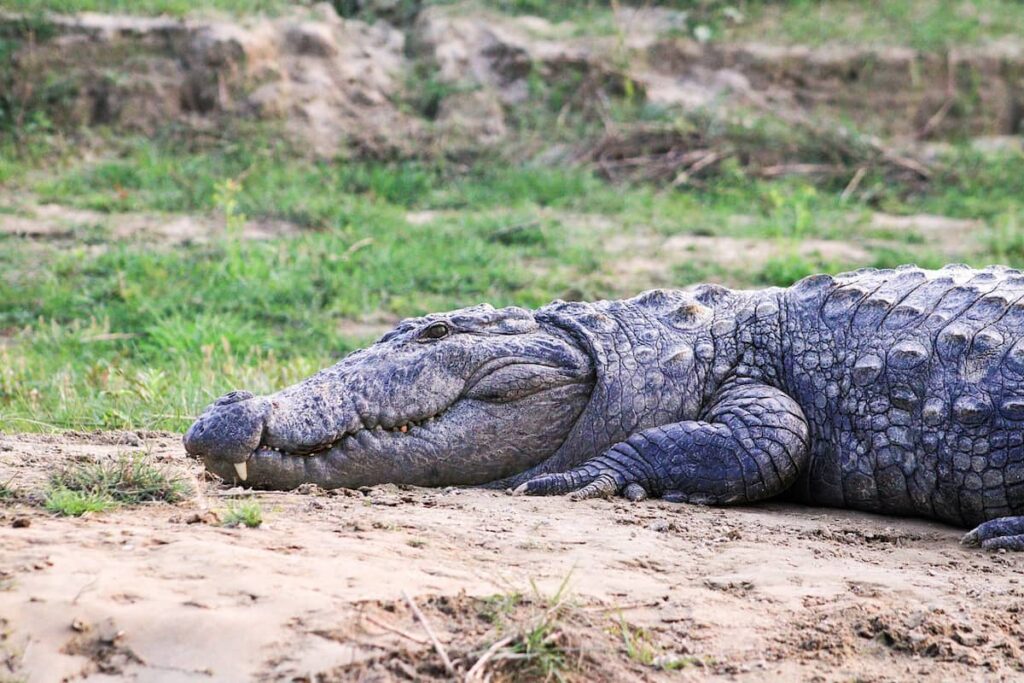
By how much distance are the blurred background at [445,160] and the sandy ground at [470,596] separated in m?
2.90

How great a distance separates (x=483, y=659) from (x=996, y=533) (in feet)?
6.79

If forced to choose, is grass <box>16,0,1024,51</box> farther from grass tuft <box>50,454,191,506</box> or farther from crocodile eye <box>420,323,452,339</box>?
grass tuft <box>50,454,191,506</box>

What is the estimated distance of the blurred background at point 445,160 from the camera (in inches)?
315

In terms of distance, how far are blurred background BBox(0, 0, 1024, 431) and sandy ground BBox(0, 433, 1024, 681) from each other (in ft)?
9.53

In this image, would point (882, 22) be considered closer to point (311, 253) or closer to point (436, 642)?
point (311, 253)

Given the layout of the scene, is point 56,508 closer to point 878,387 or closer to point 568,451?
point 568,451

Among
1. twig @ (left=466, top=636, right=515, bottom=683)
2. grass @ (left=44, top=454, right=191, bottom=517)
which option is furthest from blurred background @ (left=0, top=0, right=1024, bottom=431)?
twig @ (left=466, top=636, right=515, bottom=683)

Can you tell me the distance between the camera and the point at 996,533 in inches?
158

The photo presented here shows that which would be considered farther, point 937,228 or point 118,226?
point 937,228

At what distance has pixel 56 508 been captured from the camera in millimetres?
3502

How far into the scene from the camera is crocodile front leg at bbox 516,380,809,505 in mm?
4344

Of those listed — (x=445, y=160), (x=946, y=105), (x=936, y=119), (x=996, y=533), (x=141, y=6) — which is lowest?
(x=996, y=533)

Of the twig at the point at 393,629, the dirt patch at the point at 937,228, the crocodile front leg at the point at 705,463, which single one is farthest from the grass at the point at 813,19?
the twig at the point at 393,629

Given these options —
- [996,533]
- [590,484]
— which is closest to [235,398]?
[590,484]
